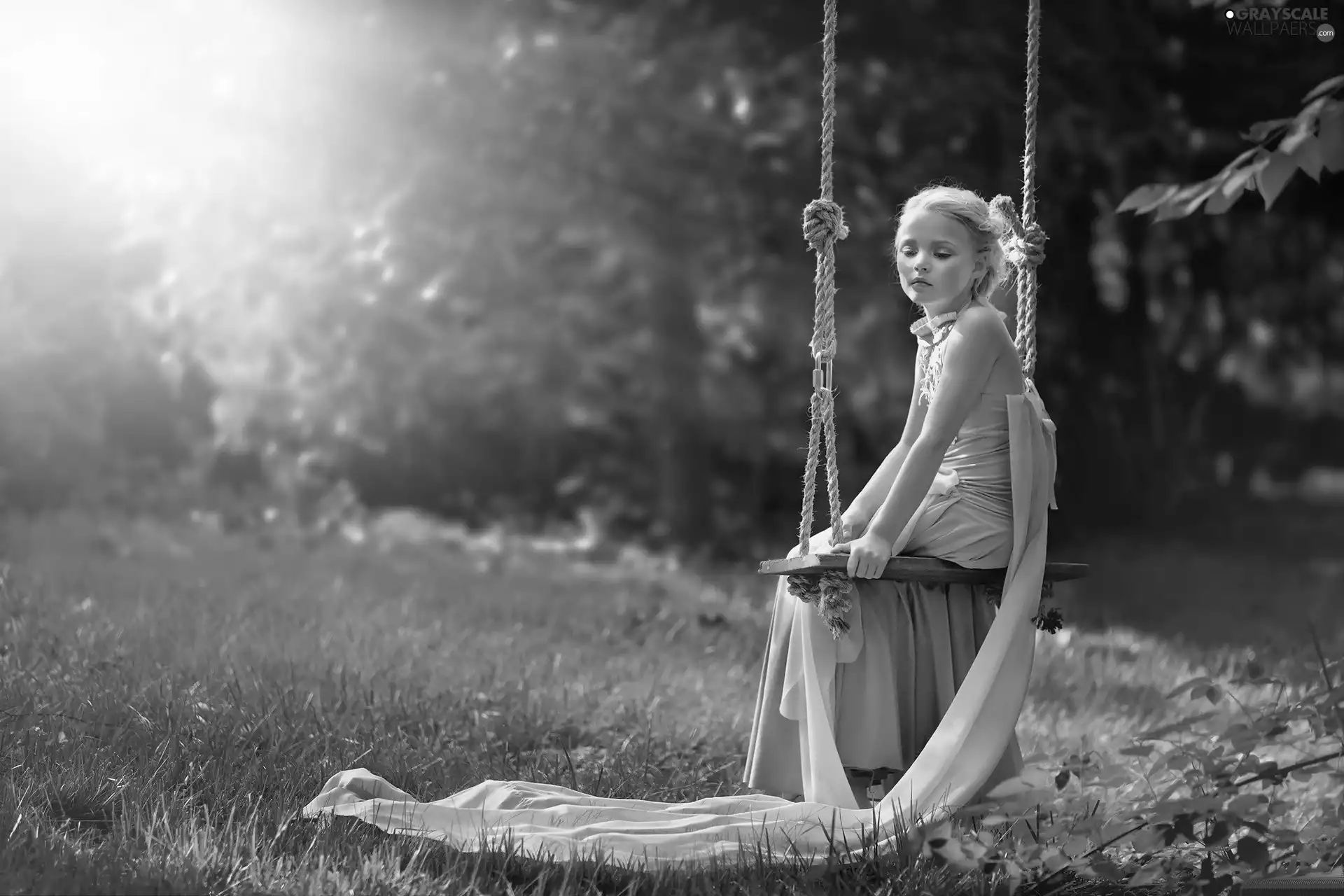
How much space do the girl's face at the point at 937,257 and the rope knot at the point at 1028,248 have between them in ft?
0.53

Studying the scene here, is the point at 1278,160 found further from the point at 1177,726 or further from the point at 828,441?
the point at 1177,726

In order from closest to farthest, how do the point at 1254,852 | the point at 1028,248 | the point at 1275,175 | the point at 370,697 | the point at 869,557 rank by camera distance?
1. the point at 1254,852
2. the point at 1275,175
3. the point at 869,557
4. the point at 1028,248
5. the point at 370,697

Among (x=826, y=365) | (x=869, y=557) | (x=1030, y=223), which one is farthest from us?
(x=1030, y=223)

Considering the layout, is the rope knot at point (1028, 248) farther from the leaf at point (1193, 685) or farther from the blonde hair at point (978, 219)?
the leaf at point (1193, 685)

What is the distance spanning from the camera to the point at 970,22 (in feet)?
31.2

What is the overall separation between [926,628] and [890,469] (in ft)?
1.50

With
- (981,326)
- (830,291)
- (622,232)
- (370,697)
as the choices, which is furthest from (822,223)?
(622,232)

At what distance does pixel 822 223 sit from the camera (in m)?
3.57

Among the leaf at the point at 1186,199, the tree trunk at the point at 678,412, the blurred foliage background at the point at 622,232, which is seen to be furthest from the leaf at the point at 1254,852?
the tree trunk at the point at 678,412

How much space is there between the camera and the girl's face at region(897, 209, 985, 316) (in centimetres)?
355

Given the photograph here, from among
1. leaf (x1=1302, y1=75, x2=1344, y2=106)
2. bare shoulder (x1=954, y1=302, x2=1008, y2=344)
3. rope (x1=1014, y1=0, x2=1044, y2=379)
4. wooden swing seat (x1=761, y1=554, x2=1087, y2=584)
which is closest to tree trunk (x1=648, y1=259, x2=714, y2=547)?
rope (x1=1014, y1=0, x2=1044, y2=379)

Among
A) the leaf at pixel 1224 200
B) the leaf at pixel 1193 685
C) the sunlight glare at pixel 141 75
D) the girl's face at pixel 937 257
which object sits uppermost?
the sunlight glare at pixel 141 75

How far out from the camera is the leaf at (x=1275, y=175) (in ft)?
10.2

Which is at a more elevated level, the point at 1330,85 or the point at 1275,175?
the point at 1330,85
